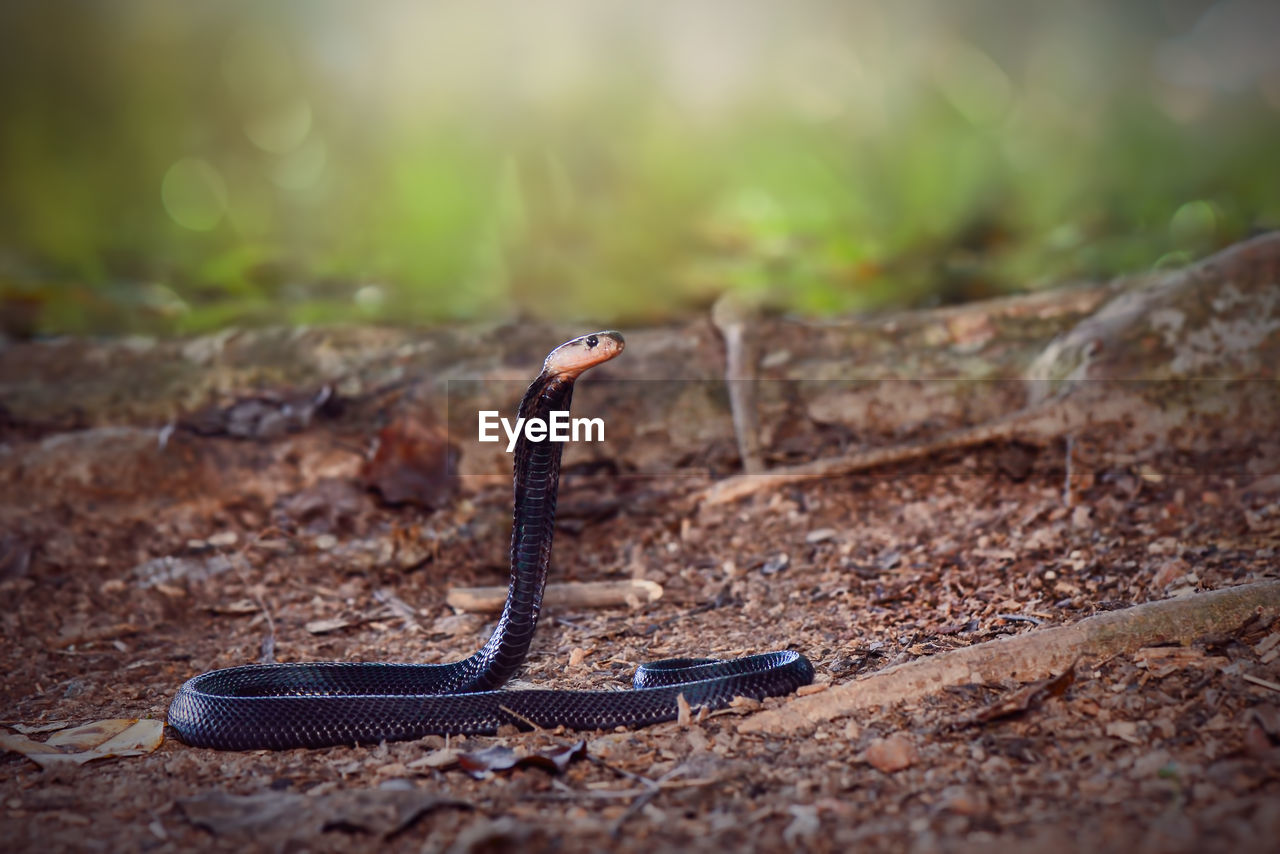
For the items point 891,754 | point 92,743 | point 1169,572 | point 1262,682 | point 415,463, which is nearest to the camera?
point 891,754

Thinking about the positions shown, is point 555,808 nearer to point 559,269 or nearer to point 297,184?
point 559,269

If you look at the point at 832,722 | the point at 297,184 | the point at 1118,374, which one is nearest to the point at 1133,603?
the point at 832,722

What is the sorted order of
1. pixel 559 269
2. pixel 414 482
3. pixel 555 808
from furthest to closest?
pixel 559 269 < pixel 414 482 < pixel 555 808

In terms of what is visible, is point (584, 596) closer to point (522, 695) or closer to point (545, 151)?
point (522, 695)

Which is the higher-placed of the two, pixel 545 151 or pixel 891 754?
pixel 545 151

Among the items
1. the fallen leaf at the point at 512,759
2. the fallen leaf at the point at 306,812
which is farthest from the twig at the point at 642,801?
the fallen leaf at the point at 306,812

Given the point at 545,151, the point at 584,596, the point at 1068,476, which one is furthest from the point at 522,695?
the point at 545,151

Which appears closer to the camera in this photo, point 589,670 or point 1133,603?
point 1133,603
